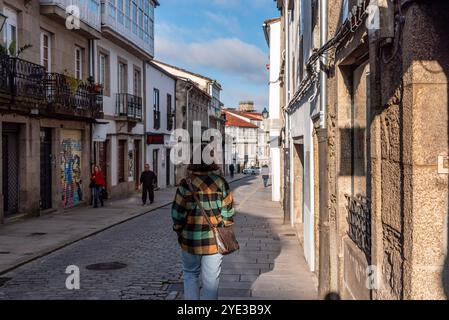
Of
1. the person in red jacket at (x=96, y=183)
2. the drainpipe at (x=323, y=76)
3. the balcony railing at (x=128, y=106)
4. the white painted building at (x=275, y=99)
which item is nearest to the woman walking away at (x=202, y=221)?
the drainpipe at (x=323, y=76)

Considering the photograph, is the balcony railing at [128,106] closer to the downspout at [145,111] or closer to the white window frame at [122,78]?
the white window frame at [122,78]

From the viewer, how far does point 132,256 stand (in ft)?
31.6

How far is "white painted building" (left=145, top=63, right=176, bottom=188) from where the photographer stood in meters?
28.5

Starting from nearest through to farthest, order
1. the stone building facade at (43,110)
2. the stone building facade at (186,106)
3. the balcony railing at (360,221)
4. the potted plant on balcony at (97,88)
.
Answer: the balcony railing at (360,221)
the stone building facade at (43,110)
the potted plant on balcony at (97,88)
the stone building facade at (186,106)

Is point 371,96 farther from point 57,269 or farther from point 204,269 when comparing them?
point 57,269

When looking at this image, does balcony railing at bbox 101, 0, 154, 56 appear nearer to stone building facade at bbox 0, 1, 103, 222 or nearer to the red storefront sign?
stone building facade at bbox 0, 1, 103, 222

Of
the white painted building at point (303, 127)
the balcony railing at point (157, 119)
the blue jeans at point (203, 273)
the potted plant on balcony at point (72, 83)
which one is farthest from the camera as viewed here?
the balcony railing at point (157, 119)

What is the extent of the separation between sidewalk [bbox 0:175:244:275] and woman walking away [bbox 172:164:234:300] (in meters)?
4.55

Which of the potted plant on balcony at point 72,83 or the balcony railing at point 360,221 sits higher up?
the potted plant on balcony at point 72,83

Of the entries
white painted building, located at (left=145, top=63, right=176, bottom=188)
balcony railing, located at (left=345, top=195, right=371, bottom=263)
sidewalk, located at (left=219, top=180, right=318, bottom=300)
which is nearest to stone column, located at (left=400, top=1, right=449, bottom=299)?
balcony railing, located at (left=345, top=195, right=371, bottom=263)

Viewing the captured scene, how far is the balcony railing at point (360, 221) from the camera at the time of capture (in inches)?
186

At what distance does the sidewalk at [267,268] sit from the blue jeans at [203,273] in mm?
1624
